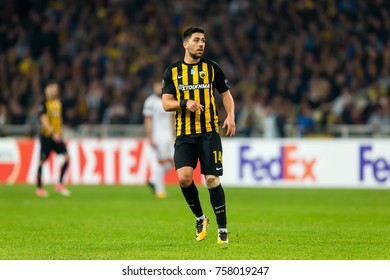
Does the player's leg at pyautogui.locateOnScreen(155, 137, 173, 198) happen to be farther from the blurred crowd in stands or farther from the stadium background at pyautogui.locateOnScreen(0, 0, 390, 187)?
the blurred crowd in stands

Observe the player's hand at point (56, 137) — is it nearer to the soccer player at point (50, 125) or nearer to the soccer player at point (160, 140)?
the soccer player at point (50, 125)

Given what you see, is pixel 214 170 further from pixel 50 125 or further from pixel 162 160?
pixel 50 125

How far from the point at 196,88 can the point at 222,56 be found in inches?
638

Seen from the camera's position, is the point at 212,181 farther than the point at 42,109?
No

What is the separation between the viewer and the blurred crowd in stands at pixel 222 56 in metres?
24.4

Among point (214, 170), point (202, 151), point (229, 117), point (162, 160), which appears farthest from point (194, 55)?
point (162, 160)

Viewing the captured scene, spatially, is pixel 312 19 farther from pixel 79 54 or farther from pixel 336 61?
pixel 79 54

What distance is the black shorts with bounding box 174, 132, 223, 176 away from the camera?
1050 cm

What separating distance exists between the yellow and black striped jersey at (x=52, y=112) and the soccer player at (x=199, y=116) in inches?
354

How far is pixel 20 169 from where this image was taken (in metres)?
24.2

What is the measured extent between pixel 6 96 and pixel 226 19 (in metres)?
6.44

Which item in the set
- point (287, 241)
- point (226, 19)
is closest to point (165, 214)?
point (287, 241)

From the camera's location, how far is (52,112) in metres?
19.4

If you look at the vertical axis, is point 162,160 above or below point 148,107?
below
